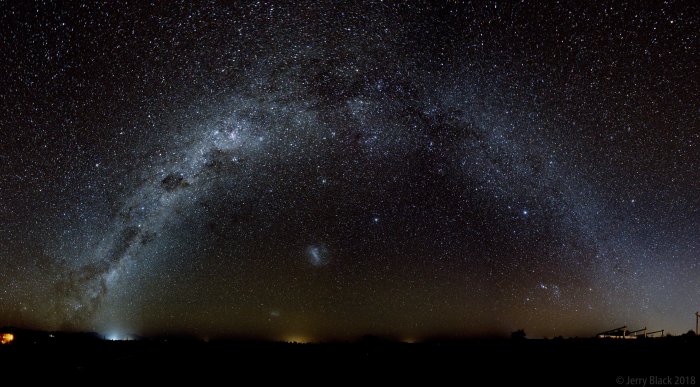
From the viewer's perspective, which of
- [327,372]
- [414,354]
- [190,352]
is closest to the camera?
[327,372]

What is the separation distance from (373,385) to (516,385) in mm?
3213

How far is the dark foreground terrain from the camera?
907 centimetres

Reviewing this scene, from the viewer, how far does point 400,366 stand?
11211 millimetres

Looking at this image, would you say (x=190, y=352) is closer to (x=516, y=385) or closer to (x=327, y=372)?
(x=327, y=372)

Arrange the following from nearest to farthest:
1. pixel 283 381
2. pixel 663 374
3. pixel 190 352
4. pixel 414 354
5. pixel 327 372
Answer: pixel 663 374 → pixel 283 381 → pixel 327 372 → pixel 414 354 → pixel 190 352

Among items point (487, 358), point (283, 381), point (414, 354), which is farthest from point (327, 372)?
point (487, 358)

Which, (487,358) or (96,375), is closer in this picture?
(96,375)

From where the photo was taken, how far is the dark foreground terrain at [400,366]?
9070 mm

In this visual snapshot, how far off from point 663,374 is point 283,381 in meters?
8.37

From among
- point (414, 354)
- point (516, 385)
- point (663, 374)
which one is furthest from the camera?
point (414, 354)

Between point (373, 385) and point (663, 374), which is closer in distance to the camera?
point (663, 374)

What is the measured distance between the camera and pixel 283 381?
10.1 metres

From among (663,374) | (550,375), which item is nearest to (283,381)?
(550,375)

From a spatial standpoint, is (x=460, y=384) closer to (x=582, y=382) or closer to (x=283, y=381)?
(x=582, y=382)
